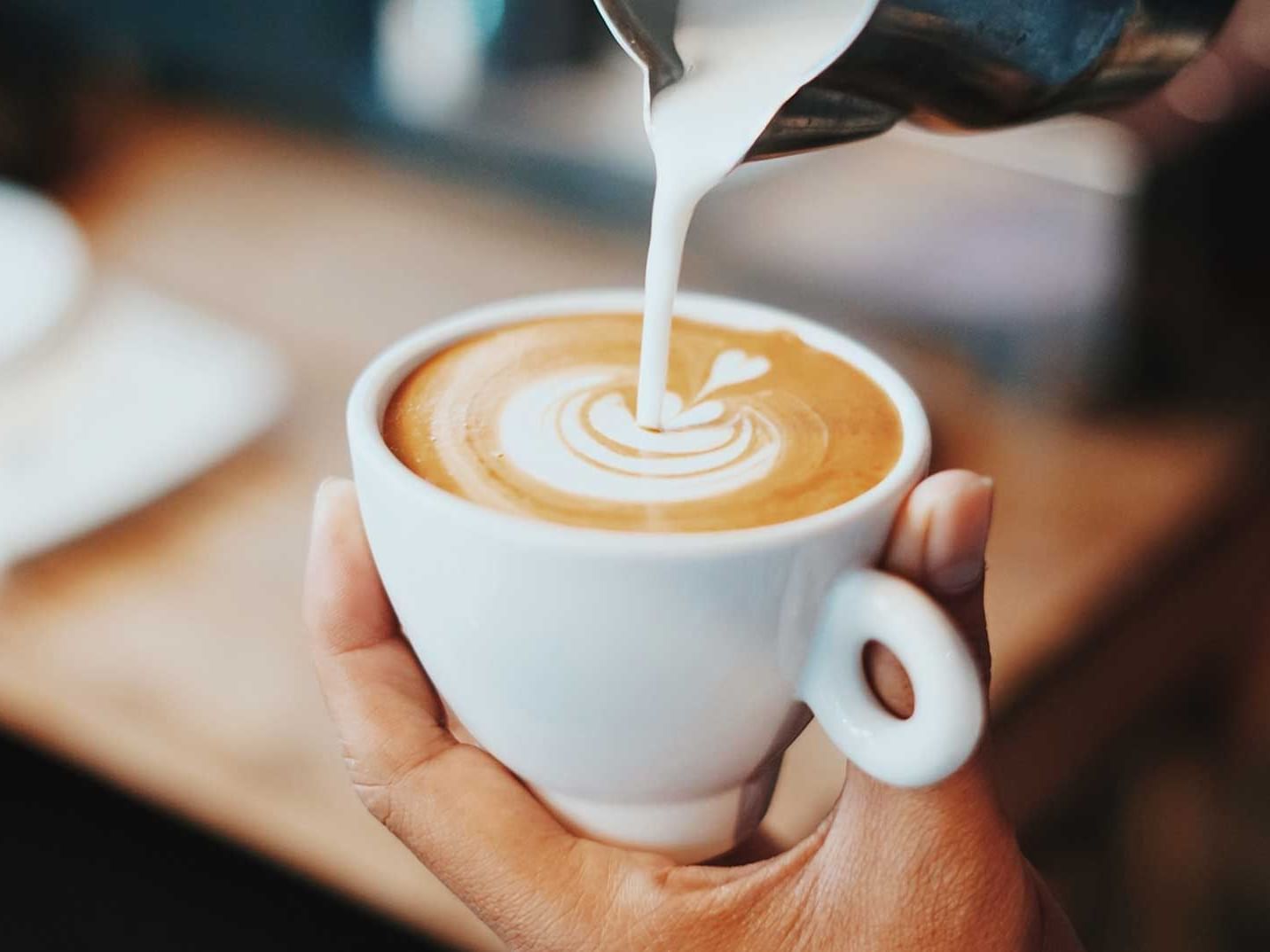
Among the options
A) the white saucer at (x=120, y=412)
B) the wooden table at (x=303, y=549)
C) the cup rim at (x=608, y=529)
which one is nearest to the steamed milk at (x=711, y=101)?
the cup rim at (x=608, y=529)

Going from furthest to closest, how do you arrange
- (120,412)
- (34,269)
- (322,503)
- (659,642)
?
1. (34,269)
2. (120,412)
3. (322,503)
4. (659,642)

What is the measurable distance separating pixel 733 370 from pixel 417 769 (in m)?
0.22

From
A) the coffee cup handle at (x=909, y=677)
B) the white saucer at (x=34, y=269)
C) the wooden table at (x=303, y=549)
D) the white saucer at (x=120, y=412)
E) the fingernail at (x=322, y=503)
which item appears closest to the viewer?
the coffee cup handle at (x=909, y=677)

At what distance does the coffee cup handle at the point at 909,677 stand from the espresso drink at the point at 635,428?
0.14 feet

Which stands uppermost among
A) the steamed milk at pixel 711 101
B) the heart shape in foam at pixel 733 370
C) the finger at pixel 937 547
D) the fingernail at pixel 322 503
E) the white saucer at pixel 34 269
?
the steamed milk at pixel 711 101

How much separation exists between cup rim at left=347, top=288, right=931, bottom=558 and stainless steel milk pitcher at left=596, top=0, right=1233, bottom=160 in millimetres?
112

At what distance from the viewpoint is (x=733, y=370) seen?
22.5 inches

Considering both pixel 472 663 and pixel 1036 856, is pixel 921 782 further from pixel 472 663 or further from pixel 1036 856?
pixel 1036 856

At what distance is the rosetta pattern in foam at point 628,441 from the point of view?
0.48 m

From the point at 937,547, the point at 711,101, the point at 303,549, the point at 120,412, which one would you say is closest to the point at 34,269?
the point at 120,412

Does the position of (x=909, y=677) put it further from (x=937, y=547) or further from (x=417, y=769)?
(x=417, y=769)

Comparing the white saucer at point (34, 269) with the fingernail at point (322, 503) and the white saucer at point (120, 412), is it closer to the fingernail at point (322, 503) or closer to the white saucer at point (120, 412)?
the white saucer at point (120, 412)

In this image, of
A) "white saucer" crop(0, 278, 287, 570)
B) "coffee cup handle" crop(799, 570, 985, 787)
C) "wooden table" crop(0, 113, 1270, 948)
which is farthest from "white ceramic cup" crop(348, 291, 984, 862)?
"white saucer" crop(0, 278, 287, 570)

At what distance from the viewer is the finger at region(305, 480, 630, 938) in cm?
49
